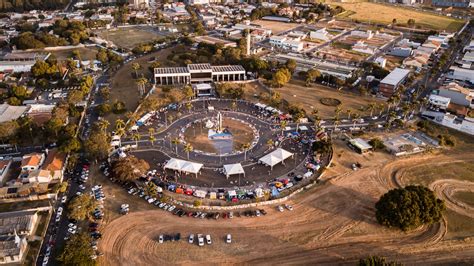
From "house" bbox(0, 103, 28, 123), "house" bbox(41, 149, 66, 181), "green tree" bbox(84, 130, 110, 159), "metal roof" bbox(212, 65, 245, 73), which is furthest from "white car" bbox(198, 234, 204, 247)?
"metal roof" bbox(212, 65, 245, 73)

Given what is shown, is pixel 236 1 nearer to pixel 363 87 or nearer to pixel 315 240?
pixel 363 87

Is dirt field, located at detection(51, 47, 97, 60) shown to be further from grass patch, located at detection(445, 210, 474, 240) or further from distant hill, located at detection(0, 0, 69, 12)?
grass patch, located at detection(445, 210, 474, 240)

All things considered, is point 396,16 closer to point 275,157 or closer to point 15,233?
point 275,157

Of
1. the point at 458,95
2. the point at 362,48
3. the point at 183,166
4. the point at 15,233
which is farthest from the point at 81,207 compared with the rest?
the point at 362,48

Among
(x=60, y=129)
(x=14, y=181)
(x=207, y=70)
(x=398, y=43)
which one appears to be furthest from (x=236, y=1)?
(x=14, y=181)

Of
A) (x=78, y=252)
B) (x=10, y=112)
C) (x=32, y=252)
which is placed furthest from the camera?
(x=10, y=112)

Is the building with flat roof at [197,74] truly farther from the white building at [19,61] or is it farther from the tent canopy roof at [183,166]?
the white building at [19,61]
